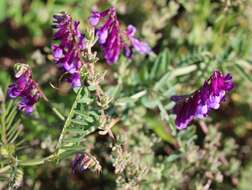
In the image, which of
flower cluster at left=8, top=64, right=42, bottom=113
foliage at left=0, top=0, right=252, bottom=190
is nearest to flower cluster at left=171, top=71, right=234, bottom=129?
foliage at left=0, top=0, right=252, bottom=190

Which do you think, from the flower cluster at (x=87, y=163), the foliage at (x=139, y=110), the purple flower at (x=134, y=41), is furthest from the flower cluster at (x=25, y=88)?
the purple flower at (x=134, y=41)

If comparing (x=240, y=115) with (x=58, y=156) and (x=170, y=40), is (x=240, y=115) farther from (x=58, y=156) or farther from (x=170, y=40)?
(x=58, y=156)

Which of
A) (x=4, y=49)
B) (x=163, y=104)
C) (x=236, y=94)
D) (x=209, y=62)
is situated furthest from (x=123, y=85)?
(x=4, y=49)

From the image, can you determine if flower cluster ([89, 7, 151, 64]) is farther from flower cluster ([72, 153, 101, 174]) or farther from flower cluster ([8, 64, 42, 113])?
flower cluster ([72, 153, 101, 174])

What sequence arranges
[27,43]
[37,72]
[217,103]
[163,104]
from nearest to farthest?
[217,103] → [163,104] → [37,72] → [27,43]

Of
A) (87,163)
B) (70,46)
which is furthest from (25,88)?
(87,163)
